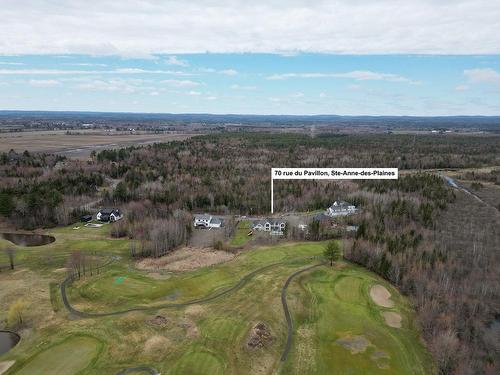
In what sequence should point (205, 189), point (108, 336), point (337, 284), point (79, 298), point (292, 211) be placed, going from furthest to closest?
point (205, 189)
point (292, 211)
point (337, 284)
point (79, 298)
point (108, 336)

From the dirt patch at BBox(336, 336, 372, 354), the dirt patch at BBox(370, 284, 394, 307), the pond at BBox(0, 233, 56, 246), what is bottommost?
the pond at BBox(0, 233, 56, 246)

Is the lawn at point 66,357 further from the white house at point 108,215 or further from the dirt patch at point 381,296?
the white house at point 108,215

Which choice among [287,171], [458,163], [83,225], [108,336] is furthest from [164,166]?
[458,163]

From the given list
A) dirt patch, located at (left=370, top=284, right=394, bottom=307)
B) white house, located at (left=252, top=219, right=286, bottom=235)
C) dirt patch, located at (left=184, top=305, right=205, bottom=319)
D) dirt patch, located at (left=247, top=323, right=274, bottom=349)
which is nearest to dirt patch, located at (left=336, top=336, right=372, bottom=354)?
dirt patch, located at (left=247, top=323, right=274, bottom=349)

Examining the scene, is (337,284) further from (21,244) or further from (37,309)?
A: (21,244)

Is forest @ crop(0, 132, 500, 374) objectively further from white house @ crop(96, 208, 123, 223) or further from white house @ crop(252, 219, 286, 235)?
white house @ crop(252, 219, 286, 235)
